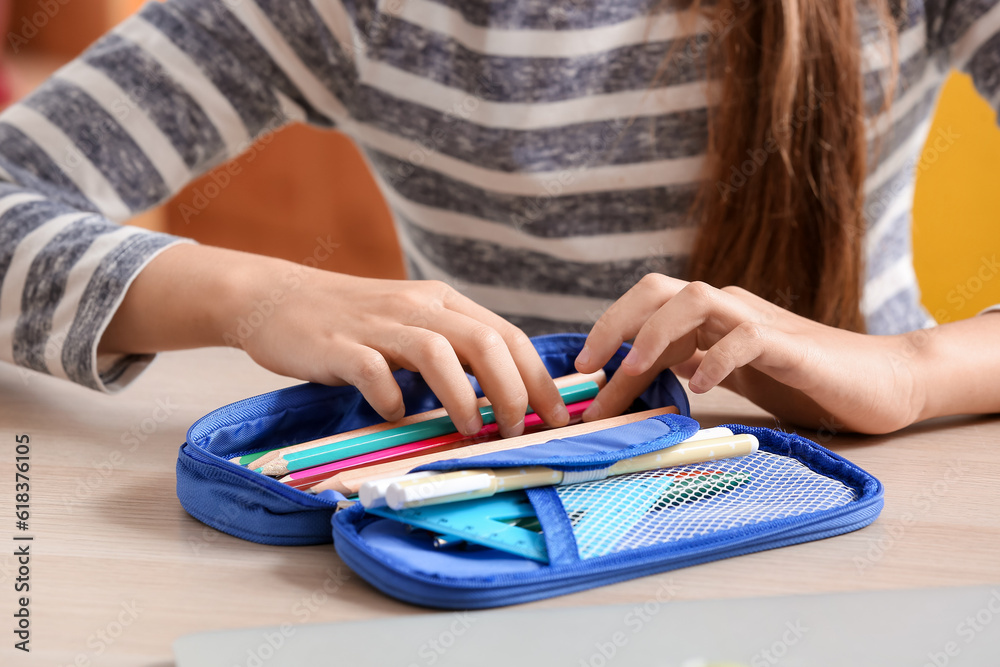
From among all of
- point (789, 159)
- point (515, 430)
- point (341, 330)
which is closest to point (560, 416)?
point (515, 430)

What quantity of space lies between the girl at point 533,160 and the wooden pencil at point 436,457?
0.30 feet

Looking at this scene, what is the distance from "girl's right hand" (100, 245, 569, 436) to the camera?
41 centimetres

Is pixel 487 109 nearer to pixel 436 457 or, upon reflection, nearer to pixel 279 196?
pixel 436 457

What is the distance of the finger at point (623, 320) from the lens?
449 millimetres

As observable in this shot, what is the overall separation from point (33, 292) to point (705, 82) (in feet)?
1.75

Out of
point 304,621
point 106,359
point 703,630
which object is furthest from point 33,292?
point 703,630

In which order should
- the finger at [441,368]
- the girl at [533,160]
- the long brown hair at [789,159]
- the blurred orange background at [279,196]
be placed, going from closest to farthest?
the finger at [441,368], the girl at [533,160], the long brown hair at [789,159], the blurred orange background at [279,196]

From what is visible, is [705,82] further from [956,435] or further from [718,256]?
[956,435]

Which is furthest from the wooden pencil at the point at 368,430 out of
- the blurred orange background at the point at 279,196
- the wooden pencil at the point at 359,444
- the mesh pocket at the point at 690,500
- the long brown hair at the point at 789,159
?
the blurred orange background at the point at 279,196

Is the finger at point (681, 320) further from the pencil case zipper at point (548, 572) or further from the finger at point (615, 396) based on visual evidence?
the pencil case zipper at point (548, 572)

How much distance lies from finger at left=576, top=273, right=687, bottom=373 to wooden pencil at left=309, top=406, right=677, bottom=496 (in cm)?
5

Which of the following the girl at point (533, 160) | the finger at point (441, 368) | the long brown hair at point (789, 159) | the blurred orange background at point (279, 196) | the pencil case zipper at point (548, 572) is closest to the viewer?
the pencil case zipper at point (548, 572)

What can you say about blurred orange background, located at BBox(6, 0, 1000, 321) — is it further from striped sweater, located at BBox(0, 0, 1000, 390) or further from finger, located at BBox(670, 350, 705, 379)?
finger, located at BBox(670, 350, 705, 379)

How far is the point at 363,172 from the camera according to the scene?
82.8 inches
